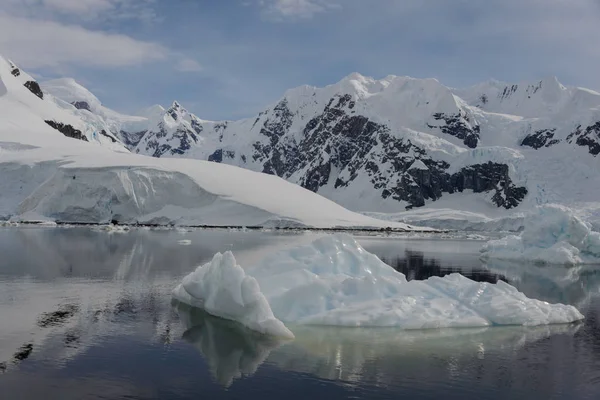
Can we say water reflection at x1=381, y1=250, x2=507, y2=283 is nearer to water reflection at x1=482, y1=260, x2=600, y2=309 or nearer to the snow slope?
water reflection at x1=482, y1=260, x2=600, y2=309

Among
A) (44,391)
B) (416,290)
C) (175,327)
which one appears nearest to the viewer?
(44,391)

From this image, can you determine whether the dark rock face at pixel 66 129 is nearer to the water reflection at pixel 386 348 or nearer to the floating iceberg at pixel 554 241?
the floating iceberg at pixel 554 241

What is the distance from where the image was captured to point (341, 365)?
567 inches

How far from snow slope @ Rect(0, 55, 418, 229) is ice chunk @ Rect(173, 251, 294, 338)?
75293mm

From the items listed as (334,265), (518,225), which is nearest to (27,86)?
(518,225)

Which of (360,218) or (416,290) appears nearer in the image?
(416,290)

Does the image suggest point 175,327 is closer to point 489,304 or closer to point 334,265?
point 334,265

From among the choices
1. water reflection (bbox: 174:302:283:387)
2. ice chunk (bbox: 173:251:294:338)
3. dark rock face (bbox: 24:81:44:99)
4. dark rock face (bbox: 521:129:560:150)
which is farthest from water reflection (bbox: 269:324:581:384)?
dark rock face (bbox: 521:129:560:150)

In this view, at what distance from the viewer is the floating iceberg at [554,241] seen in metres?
49.3

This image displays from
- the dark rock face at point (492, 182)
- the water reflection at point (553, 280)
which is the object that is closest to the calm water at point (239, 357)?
the water reflection at point (553, 280)

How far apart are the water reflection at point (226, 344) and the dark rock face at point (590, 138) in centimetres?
18499

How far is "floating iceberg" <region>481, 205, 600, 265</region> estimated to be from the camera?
162 ft

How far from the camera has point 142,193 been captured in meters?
96.8

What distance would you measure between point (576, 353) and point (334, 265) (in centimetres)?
977
